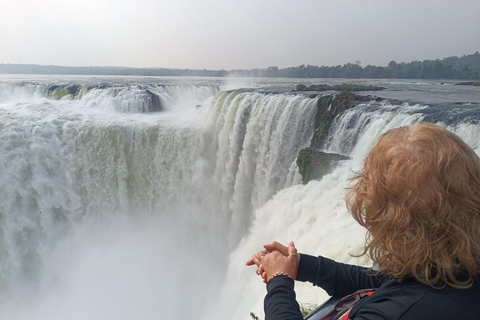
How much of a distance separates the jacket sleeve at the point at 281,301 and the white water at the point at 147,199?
589cm

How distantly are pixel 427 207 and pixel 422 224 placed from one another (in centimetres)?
5

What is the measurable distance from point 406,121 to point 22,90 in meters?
23.7

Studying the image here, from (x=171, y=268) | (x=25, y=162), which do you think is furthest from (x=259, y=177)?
(x=25, y=162)

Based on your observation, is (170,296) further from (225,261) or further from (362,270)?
(362,270)

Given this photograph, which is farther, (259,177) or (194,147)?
(194,147)

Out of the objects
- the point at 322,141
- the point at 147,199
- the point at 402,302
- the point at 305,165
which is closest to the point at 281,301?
the point at 402,302

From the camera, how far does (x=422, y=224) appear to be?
96cm

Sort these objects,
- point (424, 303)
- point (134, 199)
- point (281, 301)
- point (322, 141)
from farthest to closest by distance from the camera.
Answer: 1. point (134, 199)
2. point (322, 141)
3. point (281, 301)
4. point (424, 303)

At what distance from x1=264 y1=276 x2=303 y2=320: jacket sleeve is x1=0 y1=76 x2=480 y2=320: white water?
5.89m

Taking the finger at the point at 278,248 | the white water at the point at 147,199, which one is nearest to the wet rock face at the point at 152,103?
the white water at the point at 147,199

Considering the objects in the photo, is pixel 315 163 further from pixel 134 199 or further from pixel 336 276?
pixel 134 199

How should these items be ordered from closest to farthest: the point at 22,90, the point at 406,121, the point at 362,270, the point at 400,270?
the point at 400,270 → the point at 362,270 → the point at 406,121 → the point at 22,90

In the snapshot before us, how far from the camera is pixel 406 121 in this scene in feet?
24.8

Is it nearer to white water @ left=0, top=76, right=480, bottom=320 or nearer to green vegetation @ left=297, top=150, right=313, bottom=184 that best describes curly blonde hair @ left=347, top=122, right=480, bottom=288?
white water @ left=0, top=76, right=480, bottom=320
